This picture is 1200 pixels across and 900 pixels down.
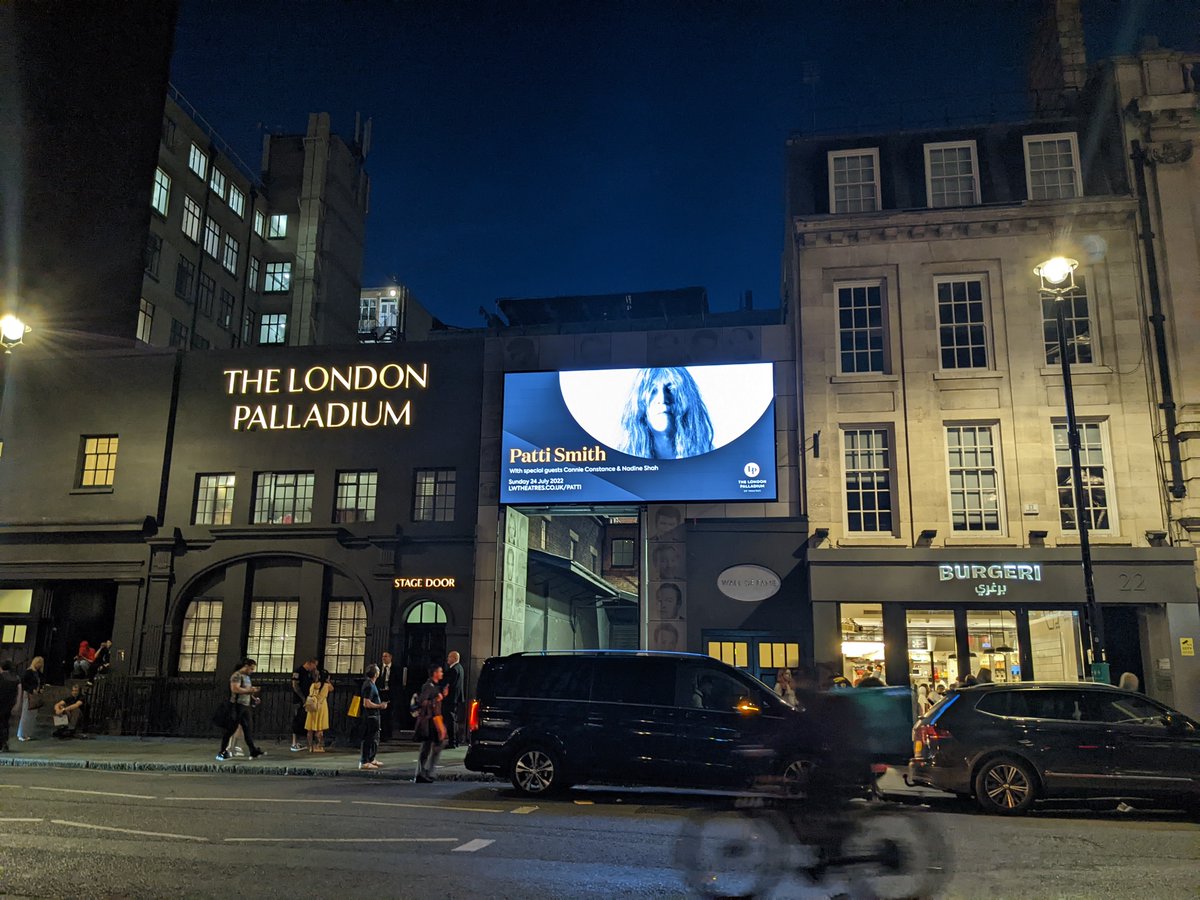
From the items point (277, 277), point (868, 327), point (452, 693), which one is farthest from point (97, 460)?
point (277, 277)

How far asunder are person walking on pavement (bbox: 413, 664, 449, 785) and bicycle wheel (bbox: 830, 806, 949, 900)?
909 centimetres

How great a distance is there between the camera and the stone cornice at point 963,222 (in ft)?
69.4

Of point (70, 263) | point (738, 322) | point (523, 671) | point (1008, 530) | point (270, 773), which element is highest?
point (738, 322)

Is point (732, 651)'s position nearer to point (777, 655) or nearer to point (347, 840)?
point (777, 655)

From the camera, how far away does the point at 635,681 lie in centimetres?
1305

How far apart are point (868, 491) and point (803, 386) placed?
285 cm

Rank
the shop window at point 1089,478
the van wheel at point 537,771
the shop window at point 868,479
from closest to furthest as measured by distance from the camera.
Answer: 1. the van wheel at point 537,771
2. the shop window at point 1089,478
3. the shop window at point 868,479

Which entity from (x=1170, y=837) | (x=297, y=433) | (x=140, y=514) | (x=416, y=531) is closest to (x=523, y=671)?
(x=1170, y=837)

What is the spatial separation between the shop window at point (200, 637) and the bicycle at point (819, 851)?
758 inches

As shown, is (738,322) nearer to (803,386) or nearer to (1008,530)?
(803,386)

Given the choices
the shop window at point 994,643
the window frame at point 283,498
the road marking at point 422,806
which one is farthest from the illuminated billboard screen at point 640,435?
the road marking at point 422,806

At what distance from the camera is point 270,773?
1580 centimetres

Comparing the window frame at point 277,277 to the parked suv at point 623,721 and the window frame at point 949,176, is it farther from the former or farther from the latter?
the parked suv at point 623,721

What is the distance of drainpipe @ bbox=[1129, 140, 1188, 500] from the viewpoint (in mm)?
19547
